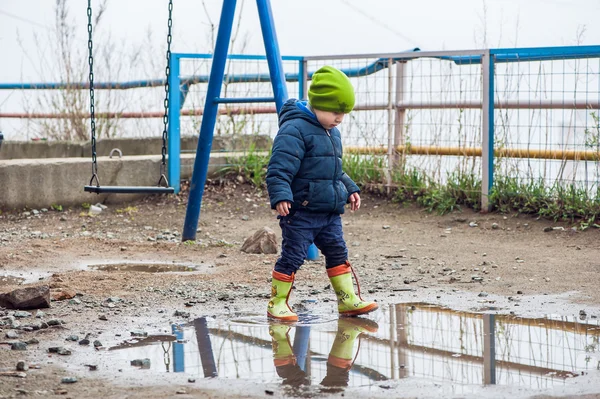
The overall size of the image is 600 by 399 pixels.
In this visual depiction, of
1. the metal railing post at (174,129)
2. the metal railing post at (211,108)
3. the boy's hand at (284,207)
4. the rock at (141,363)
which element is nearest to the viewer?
the rock at (141,363)

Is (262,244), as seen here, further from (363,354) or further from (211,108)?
(363,354)

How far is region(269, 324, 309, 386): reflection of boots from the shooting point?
131 inches

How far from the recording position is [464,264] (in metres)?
6.11

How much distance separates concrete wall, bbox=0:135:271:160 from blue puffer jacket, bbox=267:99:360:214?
5.68 m

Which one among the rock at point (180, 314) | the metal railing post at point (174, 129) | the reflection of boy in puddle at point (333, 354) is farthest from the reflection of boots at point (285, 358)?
the metal railing post at point (174, 129)

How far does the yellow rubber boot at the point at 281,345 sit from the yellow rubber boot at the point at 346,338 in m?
0.18

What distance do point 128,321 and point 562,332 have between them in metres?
2.22

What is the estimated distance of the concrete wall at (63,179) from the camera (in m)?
8.75

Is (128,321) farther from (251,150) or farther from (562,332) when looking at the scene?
(251,150)

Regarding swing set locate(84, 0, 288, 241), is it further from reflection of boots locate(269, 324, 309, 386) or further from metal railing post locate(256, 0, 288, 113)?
reflection of boots locate(269, 324, 309, 386)

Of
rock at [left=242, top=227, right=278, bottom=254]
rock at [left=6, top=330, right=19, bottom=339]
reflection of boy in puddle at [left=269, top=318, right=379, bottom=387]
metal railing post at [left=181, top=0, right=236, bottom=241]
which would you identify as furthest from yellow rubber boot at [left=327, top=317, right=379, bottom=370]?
metal railing post at [left=181, top=0, right=236, bottom=241]

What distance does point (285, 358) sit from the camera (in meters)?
3.64

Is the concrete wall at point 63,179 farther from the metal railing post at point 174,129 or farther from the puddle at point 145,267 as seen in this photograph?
the puddle at point 145,267

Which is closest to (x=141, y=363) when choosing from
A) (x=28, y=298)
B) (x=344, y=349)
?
(x=344, y=349)
